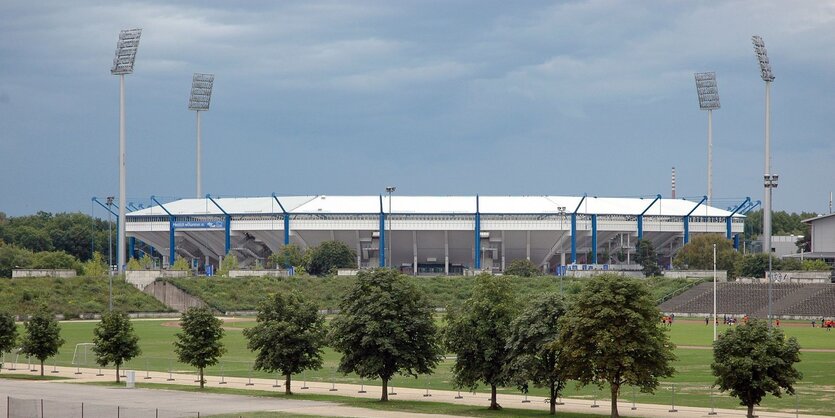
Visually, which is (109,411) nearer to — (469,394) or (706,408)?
(469,394)

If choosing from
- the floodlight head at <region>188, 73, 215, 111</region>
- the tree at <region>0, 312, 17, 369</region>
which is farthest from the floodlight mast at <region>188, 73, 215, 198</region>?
the tree at <region>0, 312, 17, 369</region>

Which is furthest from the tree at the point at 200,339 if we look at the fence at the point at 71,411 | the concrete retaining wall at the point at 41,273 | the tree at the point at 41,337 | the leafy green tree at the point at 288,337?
the concrete retaining wall at the point at 41,273

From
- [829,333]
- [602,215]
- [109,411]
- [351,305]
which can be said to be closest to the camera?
[109,411]

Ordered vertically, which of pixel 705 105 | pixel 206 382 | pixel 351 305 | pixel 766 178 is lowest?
pixel 206 382

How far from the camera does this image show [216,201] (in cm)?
17475

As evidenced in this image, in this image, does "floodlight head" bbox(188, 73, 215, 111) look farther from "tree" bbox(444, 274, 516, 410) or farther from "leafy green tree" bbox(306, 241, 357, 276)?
"tree" bbox(444, 274, 516, 410)

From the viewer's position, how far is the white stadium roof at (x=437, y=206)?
161250 millimetres

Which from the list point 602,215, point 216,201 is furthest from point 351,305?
point 216,201

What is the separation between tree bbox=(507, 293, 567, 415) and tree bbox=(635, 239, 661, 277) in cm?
10029

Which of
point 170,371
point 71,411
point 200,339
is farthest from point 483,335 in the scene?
point 170,371

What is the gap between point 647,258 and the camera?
150375mm

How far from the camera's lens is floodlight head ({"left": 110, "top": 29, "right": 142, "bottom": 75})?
141 meters

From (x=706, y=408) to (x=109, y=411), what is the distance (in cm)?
2225

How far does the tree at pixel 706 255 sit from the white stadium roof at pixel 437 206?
12682mm
